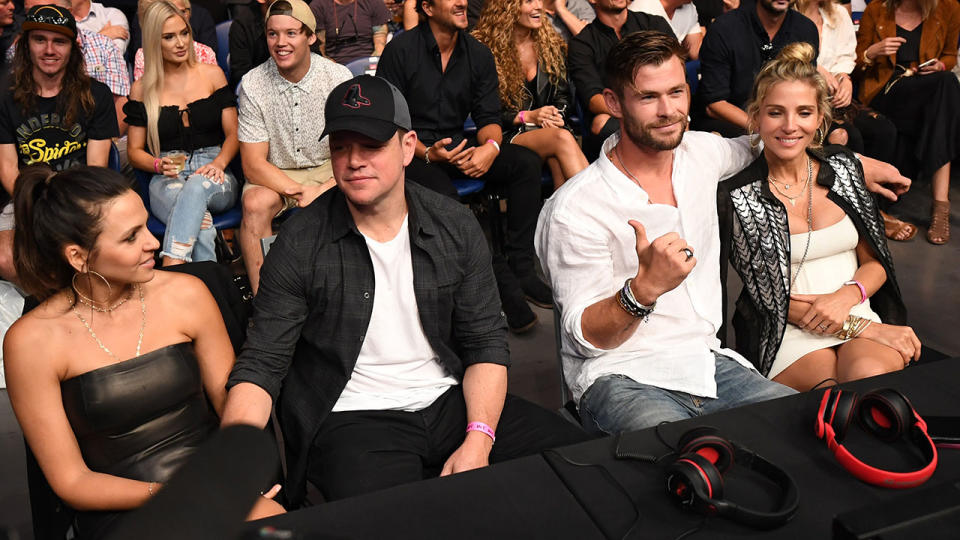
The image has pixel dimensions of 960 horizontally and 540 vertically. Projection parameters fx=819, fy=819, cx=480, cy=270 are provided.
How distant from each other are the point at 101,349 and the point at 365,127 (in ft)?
2.52

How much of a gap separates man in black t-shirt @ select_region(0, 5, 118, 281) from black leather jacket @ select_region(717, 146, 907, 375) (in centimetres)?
274

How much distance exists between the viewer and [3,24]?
14.5 ft

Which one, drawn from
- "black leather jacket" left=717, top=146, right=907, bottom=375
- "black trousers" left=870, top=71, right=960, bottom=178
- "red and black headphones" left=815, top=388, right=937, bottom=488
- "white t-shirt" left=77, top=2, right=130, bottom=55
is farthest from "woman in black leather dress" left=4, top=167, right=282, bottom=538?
"black trousers" left=870, top=71, right=960, bottom=178

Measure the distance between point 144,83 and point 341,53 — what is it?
1454 millimetres

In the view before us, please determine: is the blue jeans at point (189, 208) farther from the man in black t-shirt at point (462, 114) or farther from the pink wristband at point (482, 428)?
the pink wristband at point (482, 428)

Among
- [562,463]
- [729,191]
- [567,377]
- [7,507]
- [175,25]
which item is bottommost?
[7,507]

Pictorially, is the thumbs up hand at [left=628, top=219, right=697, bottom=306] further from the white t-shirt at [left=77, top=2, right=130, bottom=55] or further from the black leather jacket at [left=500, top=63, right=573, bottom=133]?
the white t-shirt at [left=77, top=2, right=130, bottom=55]

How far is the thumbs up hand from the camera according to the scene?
1.72m

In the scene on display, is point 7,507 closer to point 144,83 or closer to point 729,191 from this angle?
point 144,83

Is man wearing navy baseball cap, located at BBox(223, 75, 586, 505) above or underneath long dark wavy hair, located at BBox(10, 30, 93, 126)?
underneath

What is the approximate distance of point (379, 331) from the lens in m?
1.93

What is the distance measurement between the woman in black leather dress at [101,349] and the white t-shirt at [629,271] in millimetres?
846

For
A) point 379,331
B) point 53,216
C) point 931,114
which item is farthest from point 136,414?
point 931,114

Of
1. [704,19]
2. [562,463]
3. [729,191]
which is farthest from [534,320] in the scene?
[704,19]
